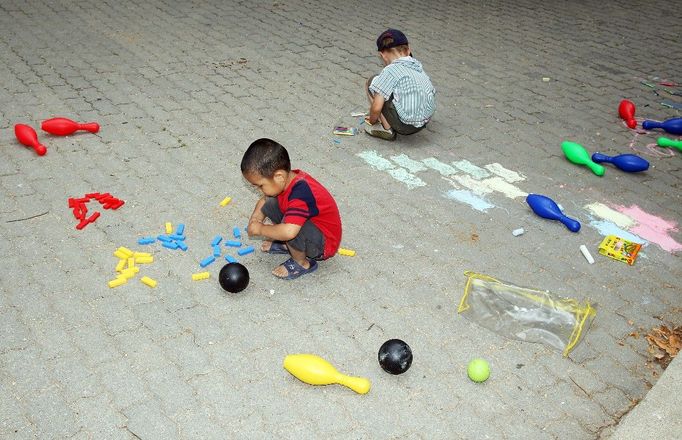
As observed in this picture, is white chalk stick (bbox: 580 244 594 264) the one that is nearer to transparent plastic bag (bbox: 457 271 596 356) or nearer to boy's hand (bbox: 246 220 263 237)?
transparent plastic bag (bbox: 457 271 596 356)

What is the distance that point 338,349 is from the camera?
3.22 m

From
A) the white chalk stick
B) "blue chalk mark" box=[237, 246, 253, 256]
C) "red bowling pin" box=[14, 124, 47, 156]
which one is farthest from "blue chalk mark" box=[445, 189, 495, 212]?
"red bowling pin" box=[14, 124, 47, 156]

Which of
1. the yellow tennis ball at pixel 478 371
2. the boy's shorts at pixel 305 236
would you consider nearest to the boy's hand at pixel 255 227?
the boy's shorts at pixel 305 236

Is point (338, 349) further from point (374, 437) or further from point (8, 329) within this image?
point (8, 329)

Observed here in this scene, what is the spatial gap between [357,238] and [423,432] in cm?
158

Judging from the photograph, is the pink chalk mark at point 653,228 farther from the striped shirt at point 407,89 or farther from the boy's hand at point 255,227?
the boy's hand at point 255,227

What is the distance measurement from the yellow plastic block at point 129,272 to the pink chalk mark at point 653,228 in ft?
11.3

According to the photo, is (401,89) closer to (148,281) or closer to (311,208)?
(311,208)

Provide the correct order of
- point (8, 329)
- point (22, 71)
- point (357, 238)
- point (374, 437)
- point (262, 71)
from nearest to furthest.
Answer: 1. point (374, 437)
2. point (8, 329)
3. point (357, 238)
4. point (22, 71)
5. point (262, 71)

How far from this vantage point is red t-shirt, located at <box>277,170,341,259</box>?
3463 mm

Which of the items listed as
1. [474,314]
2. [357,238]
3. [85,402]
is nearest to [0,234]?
[85,402]

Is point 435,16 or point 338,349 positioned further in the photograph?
point 435,16

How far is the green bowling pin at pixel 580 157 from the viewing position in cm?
512

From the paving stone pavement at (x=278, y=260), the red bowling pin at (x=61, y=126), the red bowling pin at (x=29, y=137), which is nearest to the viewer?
the paving stone pavement at (x=278, y=260)
